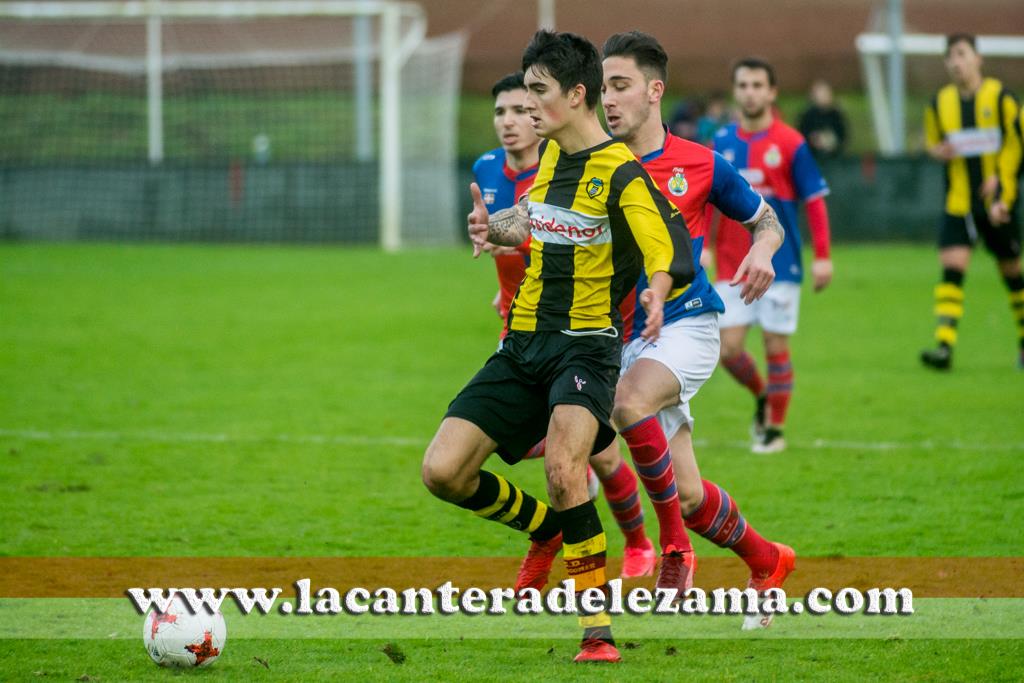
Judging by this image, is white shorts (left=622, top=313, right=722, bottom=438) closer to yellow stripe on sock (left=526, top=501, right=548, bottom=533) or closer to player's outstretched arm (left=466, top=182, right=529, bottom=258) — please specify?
yellow stripe on sock (left=526, top=501, right=548, bottom=533)

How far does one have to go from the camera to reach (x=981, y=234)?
11.8 metres

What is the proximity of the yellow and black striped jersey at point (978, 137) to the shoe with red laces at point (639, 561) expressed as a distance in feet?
22.3

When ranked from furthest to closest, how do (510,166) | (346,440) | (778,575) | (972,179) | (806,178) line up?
(972,179), (346,440), (806,178), (510,166), (778,575)

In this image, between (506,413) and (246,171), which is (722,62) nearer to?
(246,171)

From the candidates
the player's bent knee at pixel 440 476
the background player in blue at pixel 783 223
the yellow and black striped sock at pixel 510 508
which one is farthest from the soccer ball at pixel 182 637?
the background player in blue at pixel 783 223

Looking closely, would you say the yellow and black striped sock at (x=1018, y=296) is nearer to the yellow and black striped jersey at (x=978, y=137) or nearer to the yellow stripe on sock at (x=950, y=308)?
the yellow stripe on sock at (x=950, y=308)

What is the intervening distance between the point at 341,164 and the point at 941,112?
1325cm

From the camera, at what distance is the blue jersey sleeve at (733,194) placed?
552 cm

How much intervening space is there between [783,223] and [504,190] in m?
2.45

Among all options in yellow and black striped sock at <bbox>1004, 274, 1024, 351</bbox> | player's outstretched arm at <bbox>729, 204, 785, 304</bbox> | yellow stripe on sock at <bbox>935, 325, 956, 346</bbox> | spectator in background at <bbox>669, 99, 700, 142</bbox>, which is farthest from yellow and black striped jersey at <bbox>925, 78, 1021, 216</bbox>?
spectator in background at <bbox>669, 99, 700, 142</bbox>

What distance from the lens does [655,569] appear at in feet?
20.0

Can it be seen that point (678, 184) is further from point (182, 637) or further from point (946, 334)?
point (946, 334)

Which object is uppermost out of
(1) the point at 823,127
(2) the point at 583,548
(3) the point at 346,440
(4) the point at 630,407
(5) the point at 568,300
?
(1) the point at 823,127

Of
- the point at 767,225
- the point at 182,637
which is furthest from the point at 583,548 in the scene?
the point at 767,225
